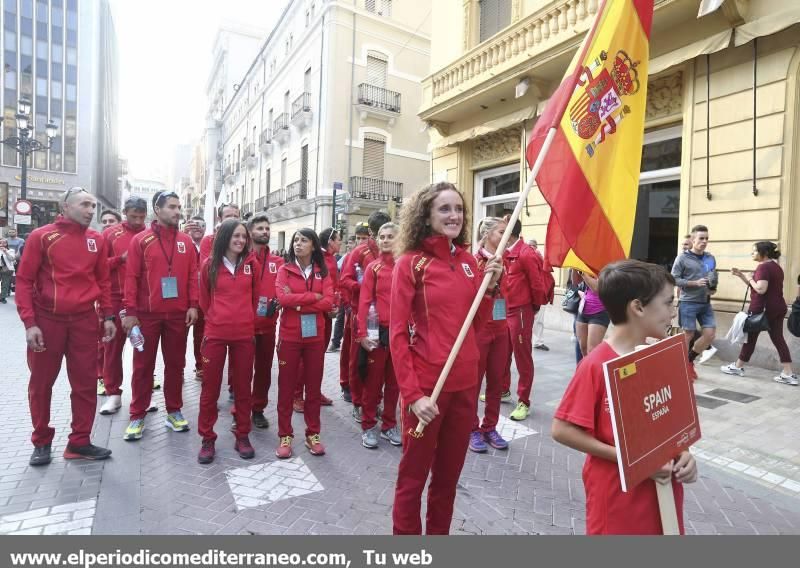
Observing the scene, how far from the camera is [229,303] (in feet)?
13.1

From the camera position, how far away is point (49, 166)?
45.9 m

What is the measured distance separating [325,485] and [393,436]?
1020 millimetres

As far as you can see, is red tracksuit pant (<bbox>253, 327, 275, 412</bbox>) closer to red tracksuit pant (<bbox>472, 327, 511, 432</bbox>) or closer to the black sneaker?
the black sneaker

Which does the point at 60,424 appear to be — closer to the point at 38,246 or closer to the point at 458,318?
the point at 38,246

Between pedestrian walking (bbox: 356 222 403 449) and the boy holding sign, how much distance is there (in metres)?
2.78

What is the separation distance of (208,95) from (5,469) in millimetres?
64921

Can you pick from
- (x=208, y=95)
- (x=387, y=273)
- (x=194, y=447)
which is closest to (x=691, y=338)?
(x=387, y=273)

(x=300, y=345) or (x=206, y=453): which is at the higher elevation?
(x=300, y=345)

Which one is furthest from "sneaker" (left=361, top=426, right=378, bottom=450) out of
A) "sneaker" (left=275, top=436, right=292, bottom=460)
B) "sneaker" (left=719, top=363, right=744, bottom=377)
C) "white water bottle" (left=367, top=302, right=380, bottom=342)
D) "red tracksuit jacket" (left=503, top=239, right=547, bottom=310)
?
"sneaker" (left=719, top=363, right=744, bottom=377)

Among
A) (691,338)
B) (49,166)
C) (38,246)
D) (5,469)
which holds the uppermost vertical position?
(49,166)

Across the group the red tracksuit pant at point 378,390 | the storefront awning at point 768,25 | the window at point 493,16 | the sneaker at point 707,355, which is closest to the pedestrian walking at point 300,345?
the red tracksuit pant at point 378,390

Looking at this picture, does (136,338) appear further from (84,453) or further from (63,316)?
(84,453)

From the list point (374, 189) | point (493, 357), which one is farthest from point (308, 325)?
point (374, 189)

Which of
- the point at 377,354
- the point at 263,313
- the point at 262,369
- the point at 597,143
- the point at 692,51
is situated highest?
the point at 692,51
